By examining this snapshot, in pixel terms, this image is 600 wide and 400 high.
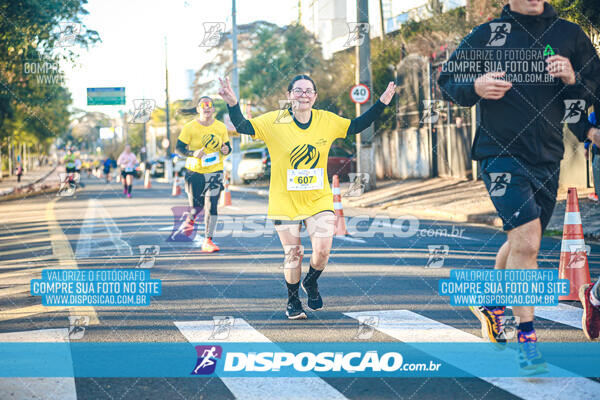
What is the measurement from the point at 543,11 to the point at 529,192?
1059mm

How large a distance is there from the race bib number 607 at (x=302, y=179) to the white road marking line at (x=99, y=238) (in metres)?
4.94

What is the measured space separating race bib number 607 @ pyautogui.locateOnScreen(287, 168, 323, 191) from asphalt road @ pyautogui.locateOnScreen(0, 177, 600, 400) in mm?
1045

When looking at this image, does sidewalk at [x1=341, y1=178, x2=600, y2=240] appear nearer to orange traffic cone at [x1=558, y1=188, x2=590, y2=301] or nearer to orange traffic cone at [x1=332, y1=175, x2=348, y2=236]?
orange traffic cone at [x1=332, y1=175, x2=348, y2=236]

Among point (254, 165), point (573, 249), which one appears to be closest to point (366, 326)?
point (573, 249)

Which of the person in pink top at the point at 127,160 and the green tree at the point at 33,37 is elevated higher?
the green tree at the point at 33,37

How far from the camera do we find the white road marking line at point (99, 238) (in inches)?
403

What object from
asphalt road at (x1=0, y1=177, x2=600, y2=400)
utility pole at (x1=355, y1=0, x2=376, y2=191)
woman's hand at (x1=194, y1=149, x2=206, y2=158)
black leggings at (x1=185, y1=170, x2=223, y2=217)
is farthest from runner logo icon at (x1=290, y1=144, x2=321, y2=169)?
utility pole at (x1=355, y1=0, x2=376, y2=191)

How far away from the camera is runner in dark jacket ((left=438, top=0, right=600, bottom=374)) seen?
13.9ft

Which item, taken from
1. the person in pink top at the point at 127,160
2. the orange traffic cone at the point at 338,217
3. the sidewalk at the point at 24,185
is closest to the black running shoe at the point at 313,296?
the orange traffic cone at the point at 338,217

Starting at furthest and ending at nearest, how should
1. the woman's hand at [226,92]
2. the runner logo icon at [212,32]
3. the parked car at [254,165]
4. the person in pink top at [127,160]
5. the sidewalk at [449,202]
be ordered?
the parked car at [254,165] → the person in pink top at [127,160] → the runner logo icon at [212,32] → the sidewalk at [449,202] → the woman's hand at [226,92]

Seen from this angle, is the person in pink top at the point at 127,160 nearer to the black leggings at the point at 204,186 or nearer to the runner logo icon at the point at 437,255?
the black leggings at the point at 204,186

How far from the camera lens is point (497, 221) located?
13.9 meters

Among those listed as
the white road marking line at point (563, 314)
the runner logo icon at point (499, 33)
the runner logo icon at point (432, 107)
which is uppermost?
the runner logo icon at point (432, 107)

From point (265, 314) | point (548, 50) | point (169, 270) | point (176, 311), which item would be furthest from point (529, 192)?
point (169, 270)
